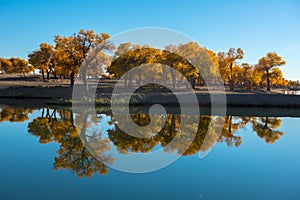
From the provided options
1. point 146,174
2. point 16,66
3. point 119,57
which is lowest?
point 146,174

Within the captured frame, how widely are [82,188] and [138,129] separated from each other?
893cm

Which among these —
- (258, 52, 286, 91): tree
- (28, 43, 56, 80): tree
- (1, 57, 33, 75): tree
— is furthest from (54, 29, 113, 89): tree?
(1, 57, 33, 75): tree

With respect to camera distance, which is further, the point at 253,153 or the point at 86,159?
the point at 253,153

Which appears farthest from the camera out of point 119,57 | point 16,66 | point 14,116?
point 16,66

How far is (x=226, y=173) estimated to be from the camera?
294 inches

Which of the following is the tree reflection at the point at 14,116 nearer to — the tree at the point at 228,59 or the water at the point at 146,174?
the water at the point at 146,174

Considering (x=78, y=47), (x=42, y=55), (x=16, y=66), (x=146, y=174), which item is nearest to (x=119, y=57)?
(x=78, y=47)

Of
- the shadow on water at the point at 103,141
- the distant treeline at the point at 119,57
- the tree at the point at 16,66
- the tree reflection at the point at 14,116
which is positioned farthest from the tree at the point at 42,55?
the shadow on water at the point at 103,141

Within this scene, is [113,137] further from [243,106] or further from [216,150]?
[243,106]

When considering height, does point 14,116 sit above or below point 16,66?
below

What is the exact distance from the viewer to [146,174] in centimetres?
740

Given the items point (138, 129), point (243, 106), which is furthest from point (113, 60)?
point (138, 129)

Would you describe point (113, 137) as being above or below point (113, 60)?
below

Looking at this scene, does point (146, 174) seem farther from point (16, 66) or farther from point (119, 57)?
point (16, 66)
